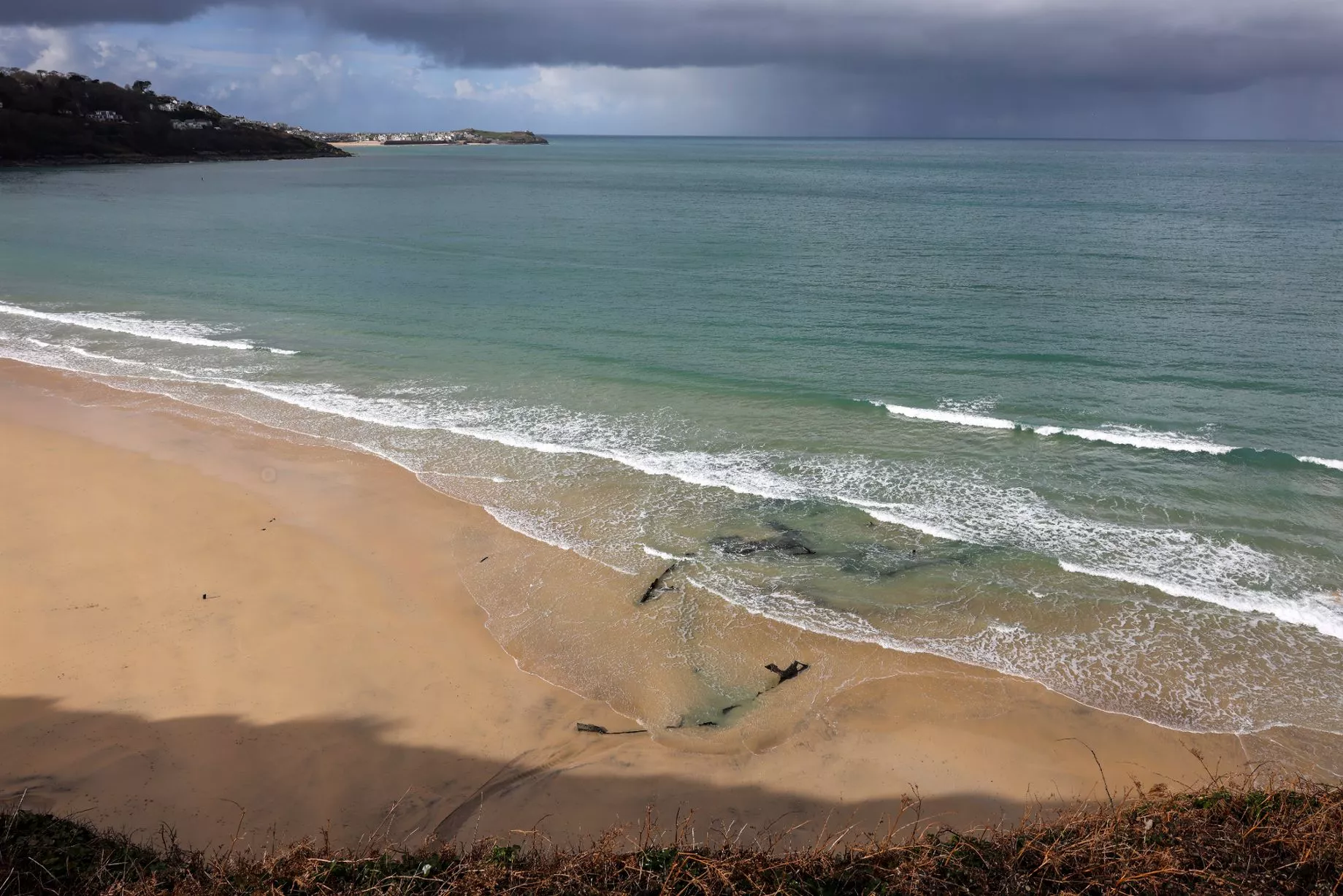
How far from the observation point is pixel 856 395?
20438 mm

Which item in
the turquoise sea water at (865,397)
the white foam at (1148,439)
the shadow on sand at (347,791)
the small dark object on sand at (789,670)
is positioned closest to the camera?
the shadow on sand at (347,791)

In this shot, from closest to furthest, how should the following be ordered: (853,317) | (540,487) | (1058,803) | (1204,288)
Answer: (1058,803) < (540,487) < (853,317) < (1204,288)

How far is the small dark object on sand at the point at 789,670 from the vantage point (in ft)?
33.8

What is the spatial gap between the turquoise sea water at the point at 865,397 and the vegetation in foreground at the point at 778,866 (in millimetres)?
4286

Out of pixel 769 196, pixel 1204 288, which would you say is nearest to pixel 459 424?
pixel 1204 288

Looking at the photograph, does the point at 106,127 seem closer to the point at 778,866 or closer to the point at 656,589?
the point at 656,589

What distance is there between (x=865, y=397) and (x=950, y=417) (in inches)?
85.7

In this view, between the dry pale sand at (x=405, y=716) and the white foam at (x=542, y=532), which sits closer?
the dry pale sand at (x=405, y=716)

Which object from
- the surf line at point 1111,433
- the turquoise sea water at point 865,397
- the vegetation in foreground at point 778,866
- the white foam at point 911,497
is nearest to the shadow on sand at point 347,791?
the vegetation in foreground at point 778,866

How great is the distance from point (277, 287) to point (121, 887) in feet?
105

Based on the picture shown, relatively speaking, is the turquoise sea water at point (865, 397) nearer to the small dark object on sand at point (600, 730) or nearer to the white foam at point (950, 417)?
the white foam at point (950, 417)

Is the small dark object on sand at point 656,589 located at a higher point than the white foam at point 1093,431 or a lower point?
lower

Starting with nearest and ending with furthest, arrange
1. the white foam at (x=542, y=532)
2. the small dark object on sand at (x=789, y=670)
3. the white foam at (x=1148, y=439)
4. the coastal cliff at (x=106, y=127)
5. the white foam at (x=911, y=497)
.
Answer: the small dark object on sand at (x=789, y=670) < the white foam at (x=911, y=497) < the white foam at (x=542, y=532) < the white foam at (x=1148, y=439) < the coastal cliff at (x=106, y=127)

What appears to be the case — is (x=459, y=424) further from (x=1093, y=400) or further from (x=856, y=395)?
(x=1093, y=400)
